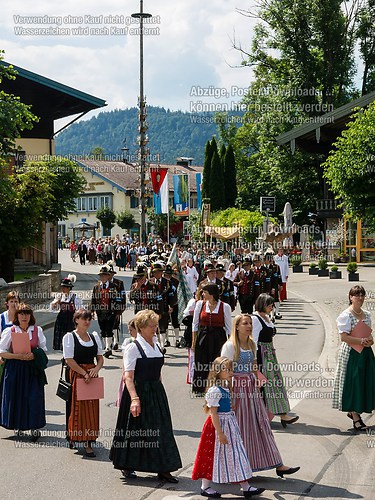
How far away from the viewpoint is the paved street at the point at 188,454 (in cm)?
802

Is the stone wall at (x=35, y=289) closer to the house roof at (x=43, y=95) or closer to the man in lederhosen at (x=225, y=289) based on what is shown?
the man in lederhosen at (x=225, y=289)

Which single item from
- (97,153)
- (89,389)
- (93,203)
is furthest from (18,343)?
(97,153)

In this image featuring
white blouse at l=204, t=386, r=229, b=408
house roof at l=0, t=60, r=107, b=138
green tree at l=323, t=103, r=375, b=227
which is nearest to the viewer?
white blouse at l=204, t=386, r=229, b=408

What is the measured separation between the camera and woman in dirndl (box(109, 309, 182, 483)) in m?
8.23

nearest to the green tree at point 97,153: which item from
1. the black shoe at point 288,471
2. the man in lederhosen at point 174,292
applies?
the man in lederhosen at point 174,292

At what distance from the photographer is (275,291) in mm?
23141

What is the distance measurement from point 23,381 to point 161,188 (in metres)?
35.4

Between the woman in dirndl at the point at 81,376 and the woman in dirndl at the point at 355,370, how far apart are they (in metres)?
3.07

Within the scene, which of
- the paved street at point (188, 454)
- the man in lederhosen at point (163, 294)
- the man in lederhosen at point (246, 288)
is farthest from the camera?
the man in lederhosen at point (246, 288)

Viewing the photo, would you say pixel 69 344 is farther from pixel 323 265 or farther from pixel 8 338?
pixel 323 265

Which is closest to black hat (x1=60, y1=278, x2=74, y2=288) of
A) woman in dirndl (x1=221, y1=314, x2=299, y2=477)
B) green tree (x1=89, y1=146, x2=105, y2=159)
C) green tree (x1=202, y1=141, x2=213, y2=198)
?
woman in dirndl (x1=221, y1=314, x2=299, y2=477)

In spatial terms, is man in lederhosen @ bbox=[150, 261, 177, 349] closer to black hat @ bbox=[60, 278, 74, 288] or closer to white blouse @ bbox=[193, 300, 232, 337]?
black hat @ bbox=[60, 278, 74, 288]

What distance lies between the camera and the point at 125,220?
81.6 metres

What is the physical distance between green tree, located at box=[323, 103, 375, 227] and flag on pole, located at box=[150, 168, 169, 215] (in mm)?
21786
